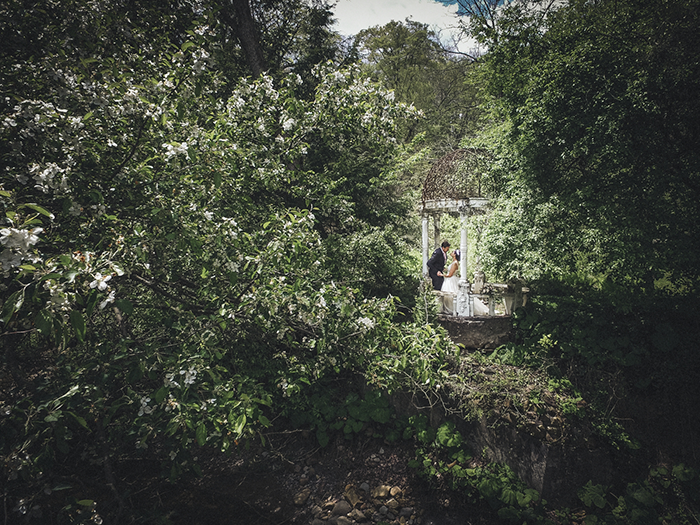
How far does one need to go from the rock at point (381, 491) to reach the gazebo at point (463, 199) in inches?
132

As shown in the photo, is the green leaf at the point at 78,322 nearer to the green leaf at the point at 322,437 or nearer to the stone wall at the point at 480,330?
the green leaf at the point at 322,437

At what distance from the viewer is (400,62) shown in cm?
1689

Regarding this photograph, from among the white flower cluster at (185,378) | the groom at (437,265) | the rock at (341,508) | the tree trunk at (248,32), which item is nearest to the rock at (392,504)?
the rock at (341,508)

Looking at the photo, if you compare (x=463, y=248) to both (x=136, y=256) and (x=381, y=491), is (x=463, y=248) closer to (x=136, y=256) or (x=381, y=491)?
(x=381, y=491)

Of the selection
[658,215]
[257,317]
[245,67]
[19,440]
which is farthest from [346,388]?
[245,67]

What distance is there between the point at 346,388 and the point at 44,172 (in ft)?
17.2

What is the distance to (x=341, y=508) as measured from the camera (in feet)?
14.6

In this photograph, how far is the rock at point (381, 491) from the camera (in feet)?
15.2

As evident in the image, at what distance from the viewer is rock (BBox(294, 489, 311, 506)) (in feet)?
15.1

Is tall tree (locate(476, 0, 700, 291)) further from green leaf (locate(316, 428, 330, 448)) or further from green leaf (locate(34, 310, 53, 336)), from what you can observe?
green leaf (locate(34, 310, 53, 336))

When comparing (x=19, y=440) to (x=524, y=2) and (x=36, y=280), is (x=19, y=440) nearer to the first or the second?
(x=36, y=280)

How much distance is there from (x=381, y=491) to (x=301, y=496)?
1.08 meters

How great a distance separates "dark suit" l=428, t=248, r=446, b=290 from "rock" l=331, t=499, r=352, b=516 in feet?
15.9

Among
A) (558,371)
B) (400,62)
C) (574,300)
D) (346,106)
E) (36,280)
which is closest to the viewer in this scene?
(36,280)
